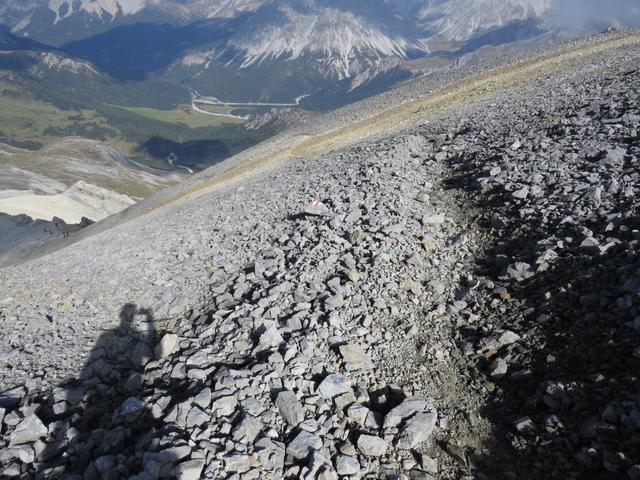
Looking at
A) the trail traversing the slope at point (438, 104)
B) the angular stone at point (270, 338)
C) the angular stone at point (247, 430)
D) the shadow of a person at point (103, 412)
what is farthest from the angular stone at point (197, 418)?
the trail traversing the slope at point (438, 104)

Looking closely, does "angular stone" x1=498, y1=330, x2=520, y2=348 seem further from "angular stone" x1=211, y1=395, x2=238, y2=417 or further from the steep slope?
the steep slope

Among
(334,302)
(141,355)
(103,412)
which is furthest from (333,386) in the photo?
(141,355)

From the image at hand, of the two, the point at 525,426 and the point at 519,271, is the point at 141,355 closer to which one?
the point at 525,426

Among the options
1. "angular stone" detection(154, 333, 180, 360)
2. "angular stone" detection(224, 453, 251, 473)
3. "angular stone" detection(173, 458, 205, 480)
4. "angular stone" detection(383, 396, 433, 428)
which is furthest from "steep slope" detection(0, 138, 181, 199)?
"angular stone" detection(383, 396, 433, 428)

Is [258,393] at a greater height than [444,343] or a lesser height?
greater

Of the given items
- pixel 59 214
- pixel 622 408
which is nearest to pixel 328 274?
pixel 622 408

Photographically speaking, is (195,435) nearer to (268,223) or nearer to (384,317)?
(384,317)

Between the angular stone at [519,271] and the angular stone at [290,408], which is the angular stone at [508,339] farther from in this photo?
the angular stone at [290,408]
